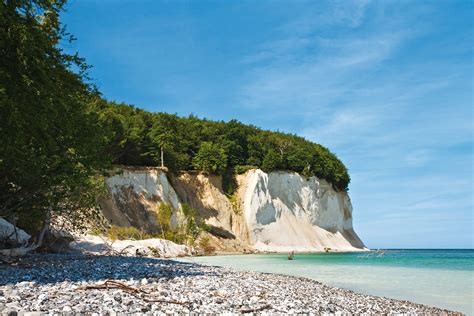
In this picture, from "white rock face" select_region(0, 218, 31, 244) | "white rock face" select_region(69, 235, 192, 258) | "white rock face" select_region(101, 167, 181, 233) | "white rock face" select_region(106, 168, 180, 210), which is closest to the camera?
"white rock face" select_region(0, 218, 31, 244)

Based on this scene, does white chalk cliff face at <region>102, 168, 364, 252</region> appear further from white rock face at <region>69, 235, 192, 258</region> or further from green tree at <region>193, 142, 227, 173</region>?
white rock face at <region>69, 235, 192, 258</region>

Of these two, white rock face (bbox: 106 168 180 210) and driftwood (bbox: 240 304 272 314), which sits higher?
white rock face (bbox: 106 168 180 210)

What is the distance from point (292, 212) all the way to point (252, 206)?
9.25 metres

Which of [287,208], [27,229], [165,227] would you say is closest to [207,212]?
[165,227]

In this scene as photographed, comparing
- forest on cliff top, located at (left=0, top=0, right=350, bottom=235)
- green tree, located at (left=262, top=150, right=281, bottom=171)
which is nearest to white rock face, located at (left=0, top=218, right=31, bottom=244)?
forest on cliff top, located at (left=0, top=0, right=350, bottom=235)

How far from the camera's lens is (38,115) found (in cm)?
1196

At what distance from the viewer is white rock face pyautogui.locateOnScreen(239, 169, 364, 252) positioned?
187 feet

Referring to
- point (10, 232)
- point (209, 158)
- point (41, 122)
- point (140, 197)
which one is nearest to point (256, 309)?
point (41, 122)

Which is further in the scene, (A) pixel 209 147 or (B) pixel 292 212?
(B) pixel 292 212

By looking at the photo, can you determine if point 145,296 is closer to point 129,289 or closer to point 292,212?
point 129,289

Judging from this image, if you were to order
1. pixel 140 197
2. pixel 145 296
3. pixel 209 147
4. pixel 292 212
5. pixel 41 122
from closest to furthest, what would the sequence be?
pixel 145 296, pixel 41 122, pixel 140 197, pixel 209 147, pixel 292 212

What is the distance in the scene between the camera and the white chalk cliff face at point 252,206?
4462cm

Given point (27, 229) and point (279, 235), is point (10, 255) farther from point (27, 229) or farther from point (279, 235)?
point (279, 235)

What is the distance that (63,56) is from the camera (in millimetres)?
14250
